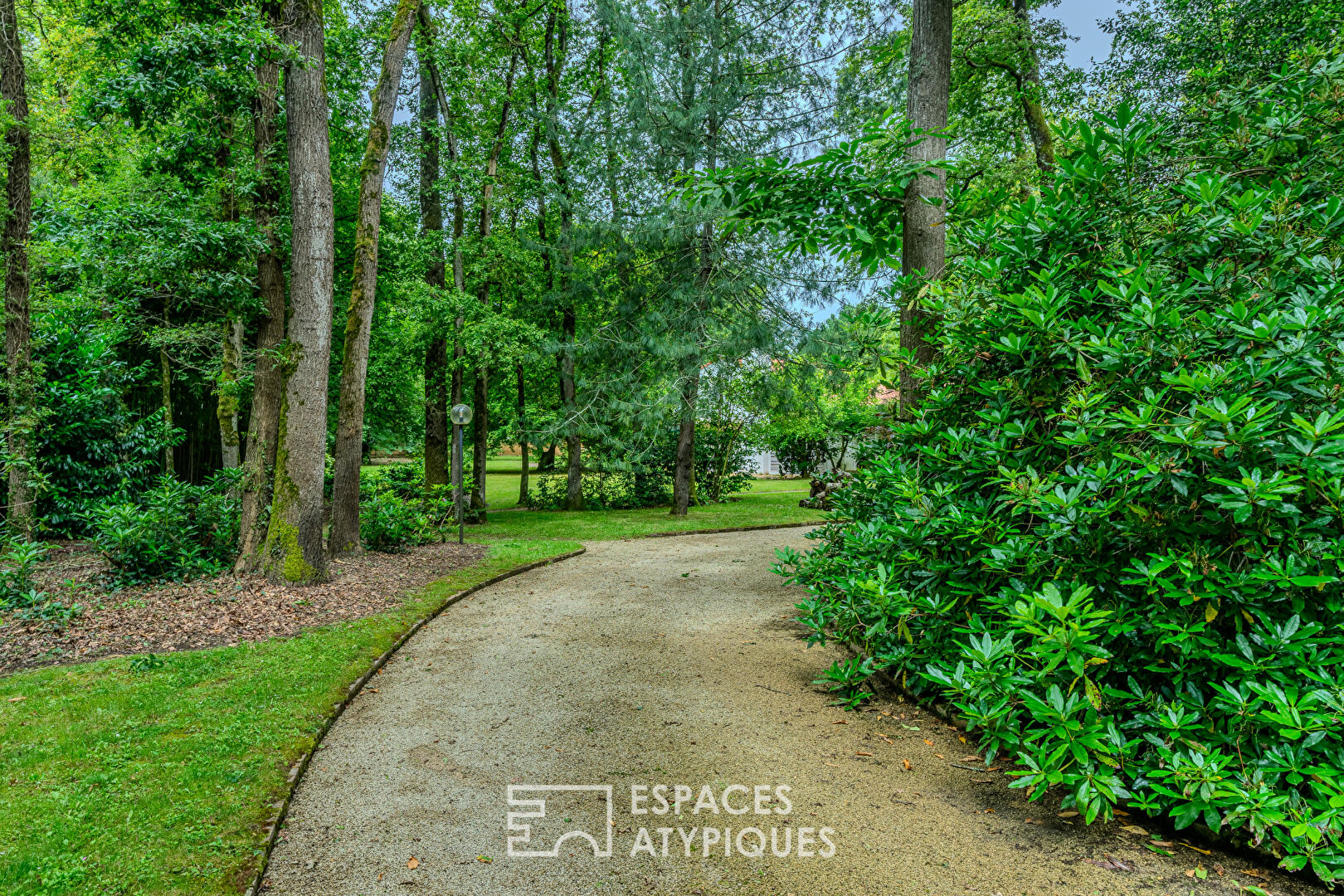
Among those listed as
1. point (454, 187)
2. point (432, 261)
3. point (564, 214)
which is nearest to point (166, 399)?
point (432, 261)

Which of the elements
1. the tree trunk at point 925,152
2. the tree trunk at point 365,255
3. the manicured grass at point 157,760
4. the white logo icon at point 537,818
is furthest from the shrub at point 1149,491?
the tree trunk at point 365,255

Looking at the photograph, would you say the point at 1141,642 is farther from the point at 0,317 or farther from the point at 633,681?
the point at 0,317

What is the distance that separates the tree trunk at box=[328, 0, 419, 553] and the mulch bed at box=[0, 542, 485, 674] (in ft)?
5.01

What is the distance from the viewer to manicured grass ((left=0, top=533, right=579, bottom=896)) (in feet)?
7.87

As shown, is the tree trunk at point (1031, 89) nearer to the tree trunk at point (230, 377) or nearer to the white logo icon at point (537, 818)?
the white logo icon at point (537, 818)

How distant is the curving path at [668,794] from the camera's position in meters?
2.38

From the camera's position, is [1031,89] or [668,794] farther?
[1031,89]

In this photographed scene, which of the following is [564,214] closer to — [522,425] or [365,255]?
[522,425]

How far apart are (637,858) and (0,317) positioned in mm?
10554

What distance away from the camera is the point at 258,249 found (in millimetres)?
7438

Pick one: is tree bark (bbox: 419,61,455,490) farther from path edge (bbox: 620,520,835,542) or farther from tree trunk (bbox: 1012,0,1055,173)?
tree trunk (bbox: 1012,0,1055,173)

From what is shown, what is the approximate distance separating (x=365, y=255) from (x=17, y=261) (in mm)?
4376

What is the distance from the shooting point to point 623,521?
14.6 m

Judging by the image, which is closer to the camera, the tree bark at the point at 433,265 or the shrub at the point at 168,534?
the shrub at the point at 168,534
